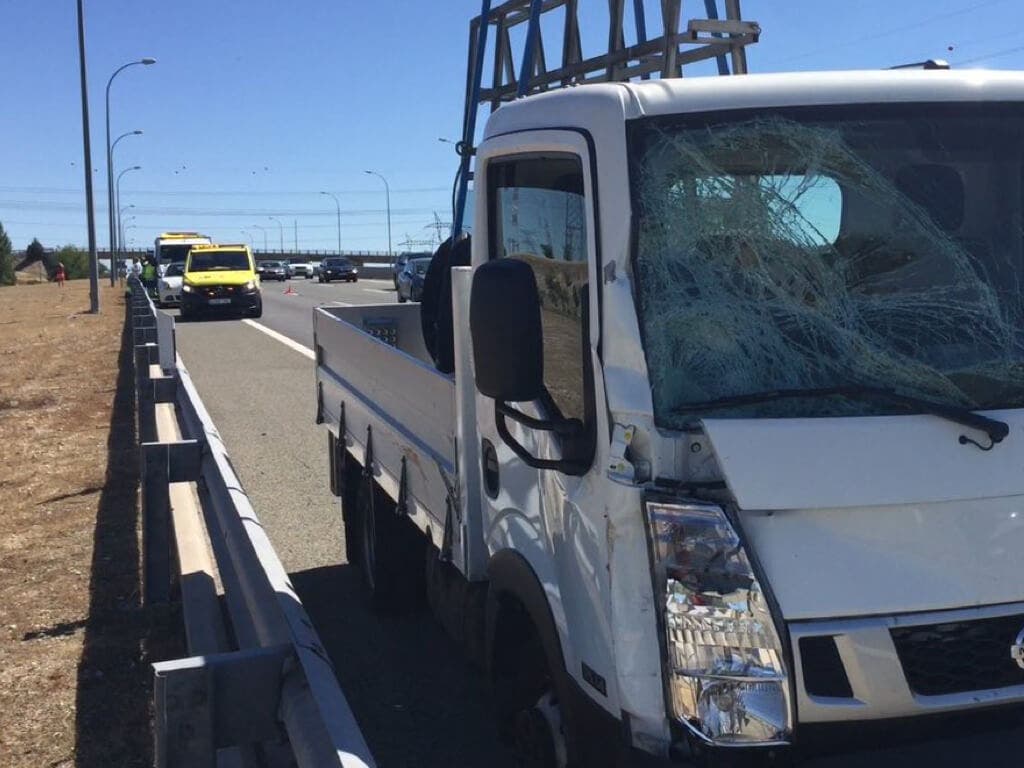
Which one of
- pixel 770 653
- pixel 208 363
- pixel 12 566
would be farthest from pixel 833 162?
pixel 208 363

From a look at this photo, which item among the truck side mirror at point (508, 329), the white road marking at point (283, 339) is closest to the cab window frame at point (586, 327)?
the truck side mirror at point (508, 329)

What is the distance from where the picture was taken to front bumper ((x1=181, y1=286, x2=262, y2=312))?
33.2 metres

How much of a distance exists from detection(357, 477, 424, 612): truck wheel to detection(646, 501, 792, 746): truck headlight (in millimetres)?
3175

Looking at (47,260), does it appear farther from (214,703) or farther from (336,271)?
(214,703)

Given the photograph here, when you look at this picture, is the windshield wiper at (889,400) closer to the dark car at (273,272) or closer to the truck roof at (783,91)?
Result: the truck roof at (783,91)

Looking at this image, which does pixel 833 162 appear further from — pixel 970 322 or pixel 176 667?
pixel 176 667

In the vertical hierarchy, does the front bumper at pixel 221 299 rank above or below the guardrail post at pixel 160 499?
above

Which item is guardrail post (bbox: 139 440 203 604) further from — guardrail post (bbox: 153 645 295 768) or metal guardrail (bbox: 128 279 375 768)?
guardrail post (bbox: 153 645 295 768)

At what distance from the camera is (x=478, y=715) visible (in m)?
4.89

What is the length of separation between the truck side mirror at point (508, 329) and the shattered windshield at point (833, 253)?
28cm

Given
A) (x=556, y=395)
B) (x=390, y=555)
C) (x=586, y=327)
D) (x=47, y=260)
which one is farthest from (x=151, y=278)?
(x=47, y=260)

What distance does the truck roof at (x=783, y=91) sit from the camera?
3029 millimetres

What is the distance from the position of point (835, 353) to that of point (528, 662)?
1.30 meters

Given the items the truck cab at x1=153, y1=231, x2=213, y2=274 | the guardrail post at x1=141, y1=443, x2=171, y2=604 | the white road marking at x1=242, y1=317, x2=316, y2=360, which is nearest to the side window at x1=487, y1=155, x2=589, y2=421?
the guardrail post at x1=141, y1=443, x2=171, y2=604
